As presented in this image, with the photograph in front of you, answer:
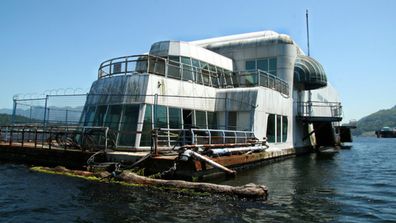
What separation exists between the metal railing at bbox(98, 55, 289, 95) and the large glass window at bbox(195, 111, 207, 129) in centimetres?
223

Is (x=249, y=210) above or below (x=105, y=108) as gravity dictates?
below

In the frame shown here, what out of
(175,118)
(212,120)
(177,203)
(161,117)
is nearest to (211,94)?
(212,120)

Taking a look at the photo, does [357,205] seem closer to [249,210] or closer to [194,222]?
[249,210]

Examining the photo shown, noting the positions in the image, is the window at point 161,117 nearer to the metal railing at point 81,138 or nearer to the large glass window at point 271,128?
the metal railing at point 81,138

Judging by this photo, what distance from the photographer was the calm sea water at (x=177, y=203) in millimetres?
9484

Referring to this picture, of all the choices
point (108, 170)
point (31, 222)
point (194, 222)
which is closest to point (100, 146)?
point (108, 170)

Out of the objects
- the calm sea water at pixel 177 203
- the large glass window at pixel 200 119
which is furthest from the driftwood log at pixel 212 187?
the large glass window at pixel 200 119

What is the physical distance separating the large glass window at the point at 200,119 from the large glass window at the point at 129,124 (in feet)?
15.7

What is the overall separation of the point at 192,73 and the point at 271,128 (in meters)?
7.27

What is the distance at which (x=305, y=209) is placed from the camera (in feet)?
35.1

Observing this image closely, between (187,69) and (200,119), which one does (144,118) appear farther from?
(187,69)

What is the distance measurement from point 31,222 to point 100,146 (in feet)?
26.4

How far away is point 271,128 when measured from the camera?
25609 mm

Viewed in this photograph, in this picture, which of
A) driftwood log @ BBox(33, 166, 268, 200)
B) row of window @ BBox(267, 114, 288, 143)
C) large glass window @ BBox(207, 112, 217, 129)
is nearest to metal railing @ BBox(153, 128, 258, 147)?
large glass window @ BBox(207, 112, 217, 129)
